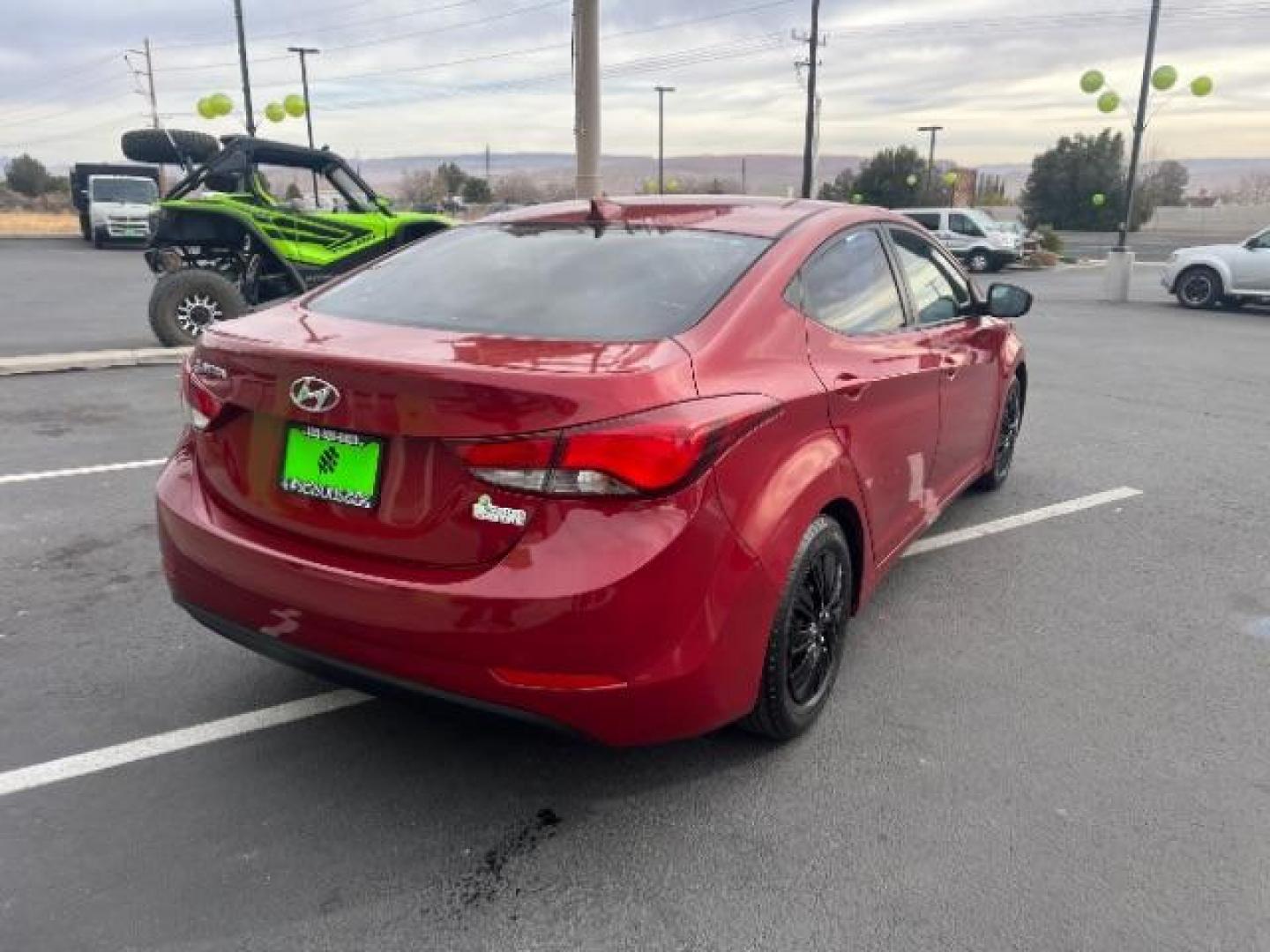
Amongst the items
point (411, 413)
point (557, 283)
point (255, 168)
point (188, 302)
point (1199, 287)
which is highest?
point (255, 168)

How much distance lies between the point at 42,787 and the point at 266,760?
1.86 ft

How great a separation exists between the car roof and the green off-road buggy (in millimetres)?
7030

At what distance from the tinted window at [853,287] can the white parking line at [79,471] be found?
4.04 metres

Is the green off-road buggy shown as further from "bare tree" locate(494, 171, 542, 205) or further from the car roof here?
"bare tree" locate(494, 171, 542, 205)

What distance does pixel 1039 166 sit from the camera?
54.5 meters

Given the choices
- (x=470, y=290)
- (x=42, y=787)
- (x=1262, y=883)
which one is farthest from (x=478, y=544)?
(x=1262, y=883)

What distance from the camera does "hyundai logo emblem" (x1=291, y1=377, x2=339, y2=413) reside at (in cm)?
241

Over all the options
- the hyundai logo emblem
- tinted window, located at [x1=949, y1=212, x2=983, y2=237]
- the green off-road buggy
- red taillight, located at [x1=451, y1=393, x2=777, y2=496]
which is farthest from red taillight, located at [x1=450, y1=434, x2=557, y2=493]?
tinted window, located at [x1=949, y1=212, x2=983, y2=237]

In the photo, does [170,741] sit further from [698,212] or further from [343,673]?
[698,212]

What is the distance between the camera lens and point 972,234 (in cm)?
2702

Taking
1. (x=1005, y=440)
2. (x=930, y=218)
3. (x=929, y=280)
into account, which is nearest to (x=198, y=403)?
(x=929, y=280)

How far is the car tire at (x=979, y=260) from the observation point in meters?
27.1

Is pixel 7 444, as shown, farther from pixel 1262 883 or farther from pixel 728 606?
pixel 1262 883

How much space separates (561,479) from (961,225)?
2723cm
